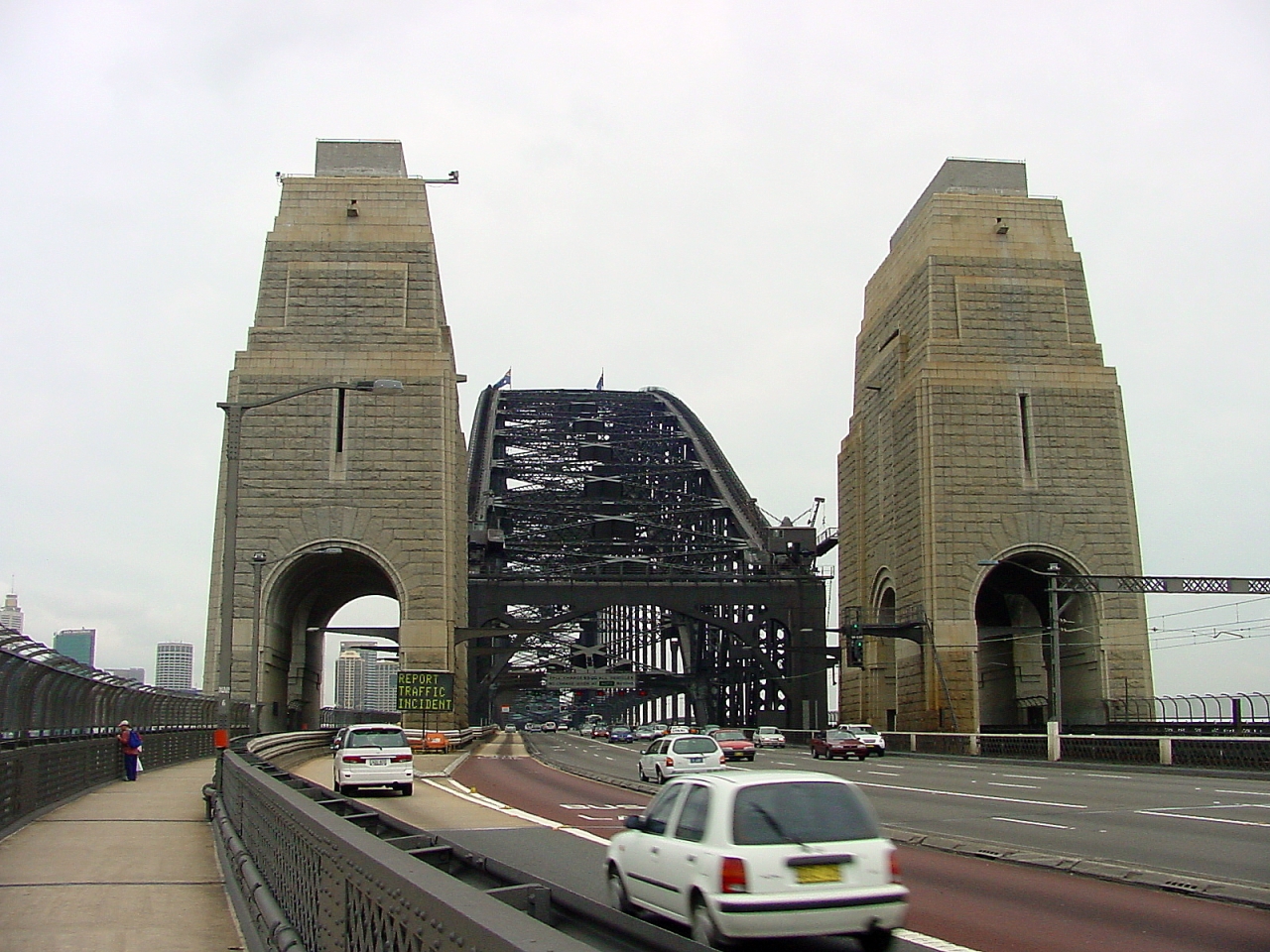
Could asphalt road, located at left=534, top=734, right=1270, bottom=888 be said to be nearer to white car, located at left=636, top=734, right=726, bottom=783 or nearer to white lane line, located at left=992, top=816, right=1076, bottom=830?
white lane line, located at left=992, top=816, right=1076, bottom=830

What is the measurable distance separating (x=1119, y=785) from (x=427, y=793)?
1636 centimetres

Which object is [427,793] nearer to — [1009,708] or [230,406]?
[230,406]

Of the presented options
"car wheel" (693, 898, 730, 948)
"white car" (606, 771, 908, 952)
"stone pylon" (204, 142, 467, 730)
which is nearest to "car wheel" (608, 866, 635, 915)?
"white car" (606, 771, 908, 952)

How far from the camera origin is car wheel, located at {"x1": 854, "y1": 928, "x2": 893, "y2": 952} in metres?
9.62

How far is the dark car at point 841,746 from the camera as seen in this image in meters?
52.2

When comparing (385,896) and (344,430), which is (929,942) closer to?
(385,896)

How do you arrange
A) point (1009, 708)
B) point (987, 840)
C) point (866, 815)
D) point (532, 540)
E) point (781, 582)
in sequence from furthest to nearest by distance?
1. point (532, 540)
2. point (781, 582)
3. point (1009, 708)
4. point (987, 840)
5. point (866, 815)

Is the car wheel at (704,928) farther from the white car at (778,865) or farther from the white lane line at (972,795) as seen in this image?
the white lane line at (972,795)

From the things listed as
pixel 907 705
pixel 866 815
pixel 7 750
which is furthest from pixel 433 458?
pixel 866 815

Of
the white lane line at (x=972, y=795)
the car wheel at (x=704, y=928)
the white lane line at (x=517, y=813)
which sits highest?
the car wheel at (x=704, y=928)

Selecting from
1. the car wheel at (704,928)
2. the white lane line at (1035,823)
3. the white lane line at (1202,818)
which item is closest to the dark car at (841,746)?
the white lane line at (1202,818)

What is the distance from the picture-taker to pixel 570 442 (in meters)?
135

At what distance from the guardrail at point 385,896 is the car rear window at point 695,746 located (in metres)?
20.5

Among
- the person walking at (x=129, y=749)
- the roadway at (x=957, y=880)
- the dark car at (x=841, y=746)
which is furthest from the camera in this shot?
the dark car at (x=841, y=746)
